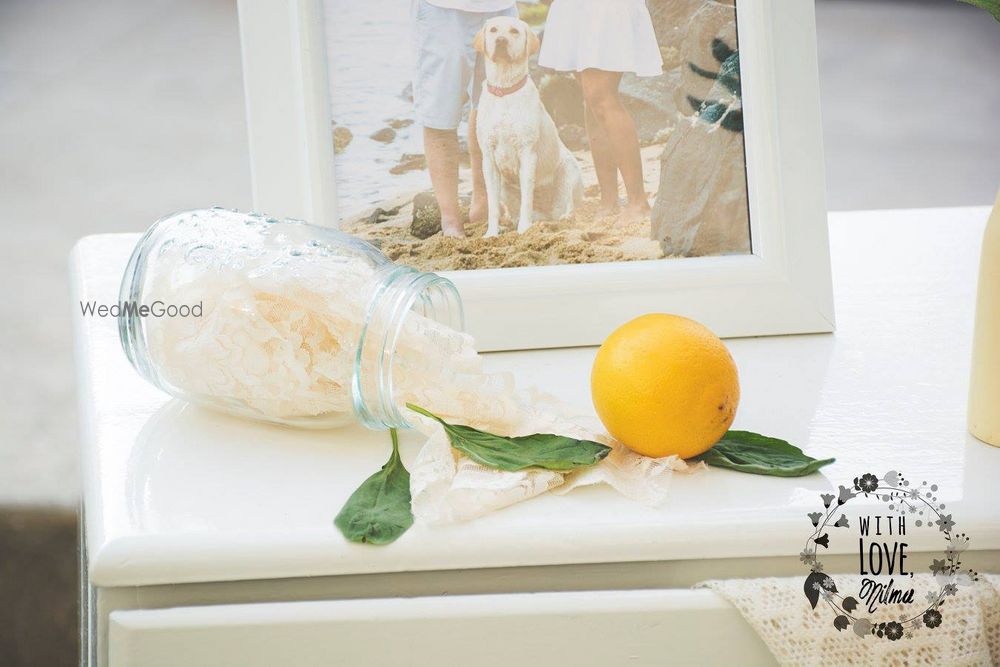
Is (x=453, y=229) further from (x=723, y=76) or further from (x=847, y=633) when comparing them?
(x=847, y=633)

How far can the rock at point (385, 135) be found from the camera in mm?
789

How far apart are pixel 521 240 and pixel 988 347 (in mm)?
343

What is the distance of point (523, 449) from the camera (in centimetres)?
57

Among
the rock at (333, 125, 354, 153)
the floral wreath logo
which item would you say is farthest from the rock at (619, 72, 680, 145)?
the floral wreath logo

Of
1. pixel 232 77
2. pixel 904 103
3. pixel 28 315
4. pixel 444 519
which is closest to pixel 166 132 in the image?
pixel 232 77

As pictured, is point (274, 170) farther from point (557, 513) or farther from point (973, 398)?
point (973, 398)

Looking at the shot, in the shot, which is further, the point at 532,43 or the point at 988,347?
the point at 532,43

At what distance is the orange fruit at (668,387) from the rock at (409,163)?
28 centimetres

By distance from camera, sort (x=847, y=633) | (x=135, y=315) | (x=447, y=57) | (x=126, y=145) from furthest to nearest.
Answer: (x=126, y=145) < (x=447, y=57) < (x=135, y=315) < (x=847, y=633)

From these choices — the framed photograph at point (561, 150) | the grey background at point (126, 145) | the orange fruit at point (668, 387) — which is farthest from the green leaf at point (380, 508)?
the grey background at point (126, 145)

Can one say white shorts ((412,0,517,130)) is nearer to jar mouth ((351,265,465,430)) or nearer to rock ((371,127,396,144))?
rock ((371,127,396,144))

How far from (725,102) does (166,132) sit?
6.11ft

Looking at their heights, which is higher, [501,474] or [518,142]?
[518,142]

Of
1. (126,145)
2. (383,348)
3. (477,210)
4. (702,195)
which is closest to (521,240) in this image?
(477,210)
